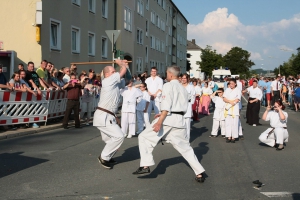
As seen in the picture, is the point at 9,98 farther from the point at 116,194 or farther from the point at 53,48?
the point at 53,48

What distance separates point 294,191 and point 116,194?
2.62m

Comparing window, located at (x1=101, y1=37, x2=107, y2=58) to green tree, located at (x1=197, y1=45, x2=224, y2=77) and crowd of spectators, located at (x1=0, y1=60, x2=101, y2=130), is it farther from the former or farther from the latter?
green tree, located at (x1=197, y1=45, x2=224, y2=77)

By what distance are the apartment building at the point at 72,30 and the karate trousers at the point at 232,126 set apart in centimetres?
1161

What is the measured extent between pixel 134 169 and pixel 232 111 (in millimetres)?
4758

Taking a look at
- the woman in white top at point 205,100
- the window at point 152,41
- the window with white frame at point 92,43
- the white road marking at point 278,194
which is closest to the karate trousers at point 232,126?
the white road marking at point 278,194

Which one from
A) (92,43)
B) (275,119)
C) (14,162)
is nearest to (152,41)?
(92,43)

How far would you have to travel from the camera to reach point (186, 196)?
5.64m

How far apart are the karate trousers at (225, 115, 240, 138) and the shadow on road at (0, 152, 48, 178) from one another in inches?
207

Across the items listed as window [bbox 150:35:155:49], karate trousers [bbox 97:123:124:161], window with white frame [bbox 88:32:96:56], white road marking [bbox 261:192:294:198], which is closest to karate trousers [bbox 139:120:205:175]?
karate trousers [bbox 97:123:124:161]

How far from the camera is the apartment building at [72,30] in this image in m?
19.7

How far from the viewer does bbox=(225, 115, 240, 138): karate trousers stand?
36.2 ft

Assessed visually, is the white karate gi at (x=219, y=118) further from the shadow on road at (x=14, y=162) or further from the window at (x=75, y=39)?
the window at (x=75, y=39)

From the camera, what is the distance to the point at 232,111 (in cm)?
1125

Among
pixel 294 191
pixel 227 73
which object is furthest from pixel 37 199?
pixel 227 73
